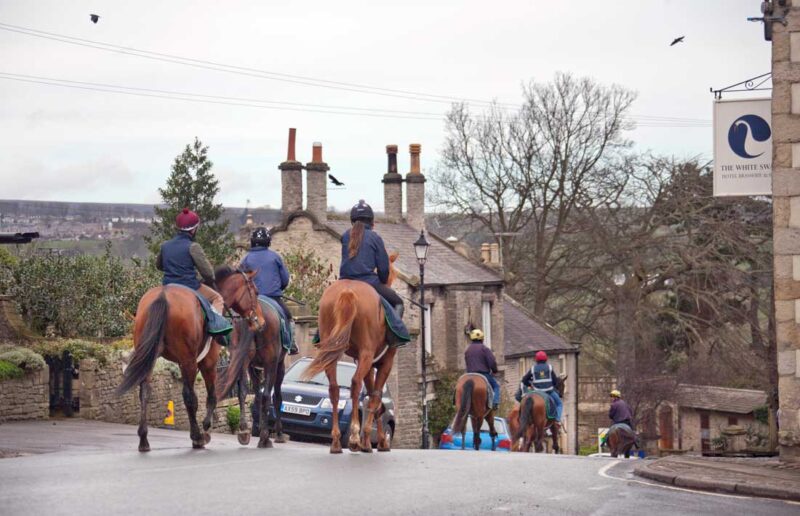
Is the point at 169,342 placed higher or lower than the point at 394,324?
lower

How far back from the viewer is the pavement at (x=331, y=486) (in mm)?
10609

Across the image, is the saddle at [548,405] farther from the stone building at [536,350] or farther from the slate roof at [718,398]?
the slate roof at [718,398]

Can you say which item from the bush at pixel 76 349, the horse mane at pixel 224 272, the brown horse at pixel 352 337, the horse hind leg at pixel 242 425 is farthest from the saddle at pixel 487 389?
the horse mane at pixel 224 272

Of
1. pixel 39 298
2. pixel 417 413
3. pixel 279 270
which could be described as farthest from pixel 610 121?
pixel 279 270

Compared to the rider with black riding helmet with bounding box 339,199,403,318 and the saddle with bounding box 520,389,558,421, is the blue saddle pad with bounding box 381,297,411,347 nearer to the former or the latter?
the rider with black riding helmet with bounding box 339,199,403,318

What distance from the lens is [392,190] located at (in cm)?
5278

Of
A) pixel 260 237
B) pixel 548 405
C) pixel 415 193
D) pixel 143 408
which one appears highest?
pixel 415 193

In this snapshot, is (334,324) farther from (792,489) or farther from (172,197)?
(172,197)

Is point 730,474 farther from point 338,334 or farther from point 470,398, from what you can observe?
point 470,398

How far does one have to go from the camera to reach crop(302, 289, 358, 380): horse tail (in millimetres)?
15008

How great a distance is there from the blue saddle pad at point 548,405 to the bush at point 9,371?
29.8 feet

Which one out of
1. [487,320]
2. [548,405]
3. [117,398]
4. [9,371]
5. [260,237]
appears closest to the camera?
[260,237]

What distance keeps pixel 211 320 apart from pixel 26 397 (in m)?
9.57

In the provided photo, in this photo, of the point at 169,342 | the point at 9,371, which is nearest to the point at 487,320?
the point at 9,371
